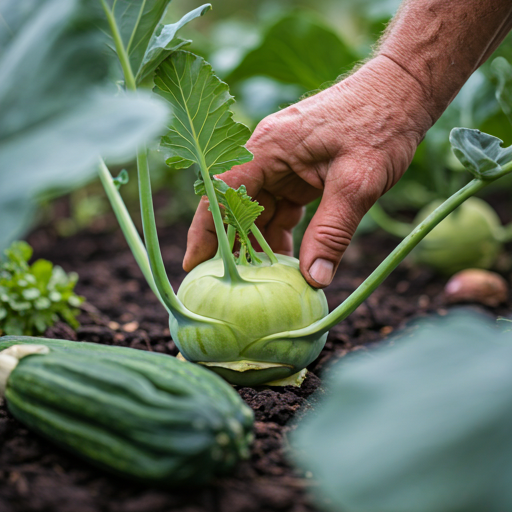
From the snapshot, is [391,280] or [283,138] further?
[391,280]

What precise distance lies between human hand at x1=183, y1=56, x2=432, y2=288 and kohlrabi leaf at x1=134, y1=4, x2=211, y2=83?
15.5 inches

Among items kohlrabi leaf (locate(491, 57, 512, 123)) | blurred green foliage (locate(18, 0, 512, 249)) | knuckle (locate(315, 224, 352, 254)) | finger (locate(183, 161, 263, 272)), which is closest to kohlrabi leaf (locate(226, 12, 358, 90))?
blurred green foliage (locate(18, 0, 512, 249))

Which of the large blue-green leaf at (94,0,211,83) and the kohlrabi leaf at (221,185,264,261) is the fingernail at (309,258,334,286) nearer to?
the kohlrabi leaf at (221,185,264,261)

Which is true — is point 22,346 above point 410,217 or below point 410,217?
above

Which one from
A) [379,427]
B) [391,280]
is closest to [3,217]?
[379,427]

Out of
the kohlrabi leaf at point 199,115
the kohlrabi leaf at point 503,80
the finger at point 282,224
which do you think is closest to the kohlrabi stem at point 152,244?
the kohlrabi leaf at point 199,115

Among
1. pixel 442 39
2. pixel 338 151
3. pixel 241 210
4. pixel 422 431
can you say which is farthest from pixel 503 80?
pixel 422 431

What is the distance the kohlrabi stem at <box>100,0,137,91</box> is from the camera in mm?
1253

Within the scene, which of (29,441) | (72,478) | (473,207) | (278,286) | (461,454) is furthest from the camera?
(473,207)

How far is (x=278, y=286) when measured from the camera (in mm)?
1411

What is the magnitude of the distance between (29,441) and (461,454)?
37.0 inches

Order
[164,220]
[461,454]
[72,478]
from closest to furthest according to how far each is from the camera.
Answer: [461,454] → [72,478] → [164,220]

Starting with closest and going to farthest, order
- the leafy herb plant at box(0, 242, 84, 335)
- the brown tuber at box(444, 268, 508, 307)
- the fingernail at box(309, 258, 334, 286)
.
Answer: the fingernail at box(309, 258, 334, 286)
the leafy herb plant at box(0, 242, 84, 335)
the brown tuber at box(444, 268, 508, 307)

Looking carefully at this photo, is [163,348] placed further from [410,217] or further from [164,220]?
[410,217]
